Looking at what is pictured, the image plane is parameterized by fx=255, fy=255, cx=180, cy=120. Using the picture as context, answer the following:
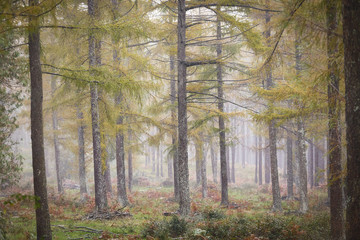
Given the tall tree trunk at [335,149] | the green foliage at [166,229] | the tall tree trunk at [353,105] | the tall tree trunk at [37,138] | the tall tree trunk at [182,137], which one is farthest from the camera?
the tall tree trunk at [182,137]

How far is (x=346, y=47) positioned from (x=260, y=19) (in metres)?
11.7

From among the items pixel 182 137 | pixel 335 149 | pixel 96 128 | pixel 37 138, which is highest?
pixel 96 128

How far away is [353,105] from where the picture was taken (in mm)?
5004

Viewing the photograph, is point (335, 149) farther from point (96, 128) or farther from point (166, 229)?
point (96, 128)

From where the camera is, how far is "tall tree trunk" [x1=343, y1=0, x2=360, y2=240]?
4.88 m

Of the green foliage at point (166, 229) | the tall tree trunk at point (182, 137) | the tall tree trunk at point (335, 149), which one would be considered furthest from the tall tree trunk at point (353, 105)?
the tall tree trunk at point (182, 137)

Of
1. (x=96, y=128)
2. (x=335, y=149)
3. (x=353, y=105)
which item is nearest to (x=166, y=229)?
(x=96, y=128)

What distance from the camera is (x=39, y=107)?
22.7 feet

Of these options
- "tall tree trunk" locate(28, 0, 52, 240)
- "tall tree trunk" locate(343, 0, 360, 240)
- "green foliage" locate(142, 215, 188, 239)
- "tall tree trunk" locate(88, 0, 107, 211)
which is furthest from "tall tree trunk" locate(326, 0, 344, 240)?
"tall tree trunk" locate(88, 0, 107, 211)

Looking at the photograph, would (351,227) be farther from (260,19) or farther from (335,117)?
(260,19)

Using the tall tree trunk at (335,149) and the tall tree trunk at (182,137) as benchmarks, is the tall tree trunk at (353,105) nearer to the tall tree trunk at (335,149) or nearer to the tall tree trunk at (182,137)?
the tall tree trunk at (335,149)

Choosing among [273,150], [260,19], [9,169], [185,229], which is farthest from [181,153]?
[260,19]

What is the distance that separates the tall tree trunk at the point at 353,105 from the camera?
4.88 m

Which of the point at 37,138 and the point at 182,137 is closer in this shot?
the point at 37,138
